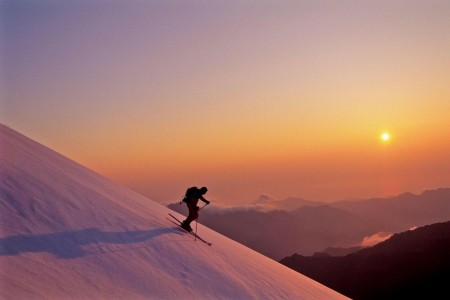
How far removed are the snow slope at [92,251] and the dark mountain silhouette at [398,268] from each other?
83.0 metres

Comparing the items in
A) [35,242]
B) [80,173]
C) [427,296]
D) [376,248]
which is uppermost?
[376,248]

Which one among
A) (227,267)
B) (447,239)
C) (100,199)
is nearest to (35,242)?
(100,199)

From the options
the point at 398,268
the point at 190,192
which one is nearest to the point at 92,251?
the point at 190,192

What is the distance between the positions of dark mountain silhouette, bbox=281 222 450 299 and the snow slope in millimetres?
83028

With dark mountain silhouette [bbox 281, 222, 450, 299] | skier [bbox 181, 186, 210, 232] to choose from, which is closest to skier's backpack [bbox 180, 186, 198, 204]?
skier [bbox 181, 186, 210, 232]

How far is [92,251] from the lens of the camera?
8164 millimetres

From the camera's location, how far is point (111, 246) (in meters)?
8.69

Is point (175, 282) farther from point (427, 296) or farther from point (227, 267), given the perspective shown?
point (427, 296)

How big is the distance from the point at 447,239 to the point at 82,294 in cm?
9952

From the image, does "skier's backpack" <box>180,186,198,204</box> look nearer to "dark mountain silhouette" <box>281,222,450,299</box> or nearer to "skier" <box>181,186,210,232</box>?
"skier" <box>181,186,210,232</box>

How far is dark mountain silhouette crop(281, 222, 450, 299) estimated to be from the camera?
8400cm

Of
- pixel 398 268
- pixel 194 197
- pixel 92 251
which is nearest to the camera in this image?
pixel 92 251

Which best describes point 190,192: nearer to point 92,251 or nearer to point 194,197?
point 194,197

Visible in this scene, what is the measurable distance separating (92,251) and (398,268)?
95423mm
